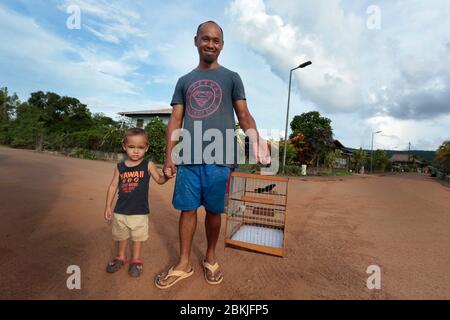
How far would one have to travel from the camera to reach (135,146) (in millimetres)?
2443

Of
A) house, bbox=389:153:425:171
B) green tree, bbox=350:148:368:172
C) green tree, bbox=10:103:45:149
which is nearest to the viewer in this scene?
green tree, bbox=10:103:45:149

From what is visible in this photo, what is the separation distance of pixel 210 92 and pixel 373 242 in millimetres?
3281

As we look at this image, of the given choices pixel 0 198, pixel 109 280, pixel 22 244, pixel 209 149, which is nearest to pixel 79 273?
pixel 109 280

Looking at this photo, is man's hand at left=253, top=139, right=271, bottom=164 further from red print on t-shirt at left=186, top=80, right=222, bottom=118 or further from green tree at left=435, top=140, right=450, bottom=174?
green tree at left=435, top=140, right=450, bottom=174

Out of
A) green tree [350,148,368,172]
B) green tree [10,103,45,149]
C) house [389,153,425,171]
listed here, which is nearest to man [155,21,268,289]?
green tree [10,103,45,149]

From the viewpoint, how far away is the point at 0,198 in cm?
469

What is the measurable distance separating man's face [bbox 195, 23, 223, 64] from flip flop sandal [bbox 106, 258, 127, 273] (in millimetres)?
2058

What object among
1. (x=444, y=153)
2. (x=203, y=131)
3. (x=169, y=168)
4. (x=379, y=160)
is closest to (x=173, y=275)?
(x=169, y=168)

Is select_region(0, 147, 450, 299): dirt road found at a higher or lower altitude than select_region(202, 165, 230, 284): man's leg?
lower

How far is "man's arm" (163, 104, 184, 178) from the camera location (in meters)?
2.30

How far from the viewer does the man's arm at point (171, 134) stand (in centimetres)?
230

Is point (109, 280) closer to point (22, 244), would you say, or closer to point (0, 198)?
point (22, 244)

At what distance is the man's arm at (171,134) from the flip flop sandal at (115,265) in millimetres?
995

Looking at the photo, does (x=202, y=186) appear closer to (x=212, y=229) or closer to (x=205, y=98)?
(x=212, y=229)
